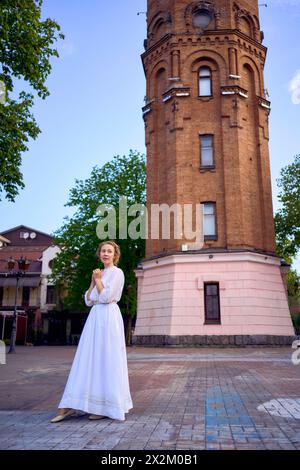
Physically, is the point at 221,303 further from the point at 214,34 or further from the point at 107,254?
the point at 107,254

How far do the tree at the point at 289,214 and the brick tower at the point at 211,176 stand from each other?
3009 millimetres

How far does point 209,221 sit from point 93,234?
11390 mm

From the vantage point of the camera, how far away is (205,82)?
76.4ft

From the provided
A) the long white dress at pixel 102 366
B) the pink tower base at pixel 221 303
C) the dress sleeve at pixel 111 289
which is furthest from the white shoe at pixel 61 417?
the pink tower base at pixel 221 303

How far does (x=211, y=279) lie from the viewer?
20109 millimetres

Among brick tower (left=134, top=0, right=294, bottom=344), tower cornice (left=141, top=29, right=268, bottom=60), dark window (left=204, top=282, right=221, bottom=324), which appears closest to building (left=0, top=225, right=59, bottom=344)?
brick tower (left=134, top=0, right=294, bottom=344)

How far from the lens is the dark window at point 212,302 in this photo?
19781 mm

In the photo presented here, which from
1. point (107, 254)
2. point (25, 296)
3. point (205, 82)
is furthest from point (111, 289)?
point (25, 296)

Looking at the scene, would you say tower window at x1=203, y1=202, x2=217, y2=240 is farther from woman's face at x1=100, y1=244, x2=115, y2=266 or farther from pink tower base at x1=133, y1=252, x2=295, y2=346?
woman's face at x1=100, y1=244, x2=115, y2=266

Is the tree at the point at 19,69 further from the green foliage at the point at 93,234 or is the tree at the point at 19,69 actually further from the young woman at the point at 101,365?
the green foliage at the point at 93,234

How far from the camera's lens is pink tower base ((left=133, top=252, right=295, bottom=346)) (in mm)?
19172

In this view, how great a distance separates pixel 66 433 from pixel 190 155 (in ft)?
64.1
